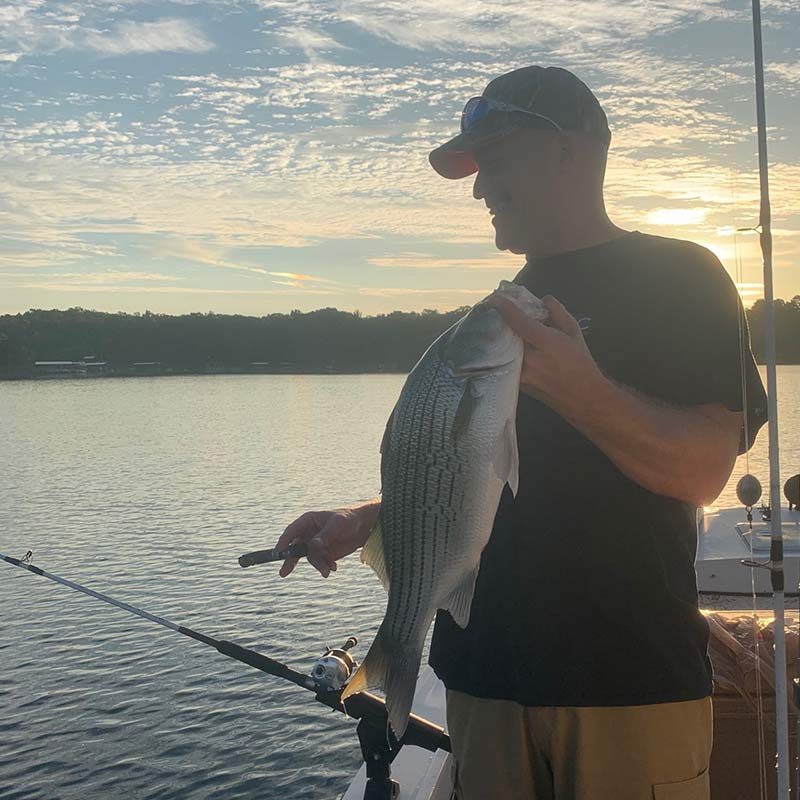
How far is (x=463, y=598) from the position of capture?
7.61 ft

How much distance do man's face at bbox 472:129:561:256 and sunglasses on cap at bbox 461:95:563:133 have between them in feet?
0.15

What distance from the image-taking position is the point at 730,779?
421cm

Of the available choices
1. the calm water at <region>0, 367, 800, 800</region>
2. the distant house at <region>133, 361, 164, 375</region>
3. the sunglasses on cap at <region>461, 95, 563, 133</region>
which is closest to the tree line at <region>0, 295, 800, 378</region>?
the distant house at <region>133, 361, 164, 375</region>

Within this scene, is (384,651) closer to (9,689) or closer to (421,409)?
(421,409)

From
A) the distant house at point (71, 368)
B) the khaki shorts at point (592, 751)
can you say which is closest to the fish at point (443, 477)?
the khaki shorts at point (592, 751)

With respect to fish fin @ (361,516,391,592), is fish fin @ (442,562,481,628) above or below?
below

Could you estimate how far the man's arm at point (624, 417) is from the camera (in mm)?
2105

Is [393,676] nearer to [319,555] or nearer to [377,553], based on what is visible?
[377,553]

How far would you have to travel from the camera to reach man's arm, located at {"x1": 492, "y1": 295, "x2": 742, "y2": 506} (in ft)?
6.91

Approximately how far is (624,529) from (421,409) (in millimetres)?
640

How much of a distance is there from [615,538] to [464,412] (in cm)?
55

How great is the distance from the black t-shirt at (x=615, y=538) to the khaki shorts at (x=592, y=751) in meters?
0.06

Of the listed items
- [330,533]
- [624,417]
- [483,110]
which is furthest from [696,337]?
[330,533]

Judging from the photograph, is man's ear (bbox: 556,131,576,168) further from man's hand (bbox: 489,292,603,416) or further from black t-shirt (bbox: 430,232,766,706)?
man's hand (bbox: 489,292,603,416)
